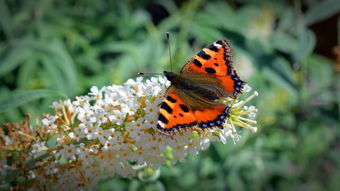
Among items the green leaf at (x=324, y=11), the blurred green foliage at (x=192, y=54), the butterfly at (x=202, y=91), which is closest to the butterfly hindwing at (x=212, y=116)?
the butterfly at (x=202, y=91)

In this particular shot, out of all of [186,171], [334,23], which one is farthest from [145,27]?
[334,23]

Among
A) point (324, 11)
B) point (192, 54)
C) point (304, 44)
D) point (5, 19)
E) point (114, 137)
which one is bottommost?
point (114, 137)

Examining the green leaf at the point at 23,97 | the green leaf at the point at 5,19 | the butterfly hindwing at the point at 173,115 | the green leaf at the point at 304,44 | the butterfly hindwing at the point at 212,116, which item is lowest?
the butterfly hindwing at the point at 212,116

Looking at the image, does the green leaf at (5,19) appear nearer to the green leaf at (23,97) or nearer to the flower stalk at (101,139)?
the green leaf at (23,97)

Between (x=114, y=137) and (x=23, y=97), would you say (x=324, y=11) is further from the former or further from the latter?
(x=23, y=97)

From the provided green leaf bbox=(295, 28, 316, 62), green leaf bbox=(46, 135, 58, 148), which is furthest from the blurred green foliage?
green leaf bbox=(46, 135, 58, 148)

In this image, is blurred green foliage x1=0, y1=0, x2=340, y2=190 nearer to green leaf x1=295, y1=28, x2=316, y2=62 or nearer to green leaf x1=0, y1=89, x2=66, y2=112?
green leaf x1=295, y1=28, x2=316, y2=62

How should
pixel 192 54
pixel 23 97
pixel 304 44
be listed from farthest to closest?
pixel 192 54 < pixel 304 44 < pixel 23 97

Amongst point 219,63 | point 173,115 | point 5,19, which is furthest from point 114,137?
point 5,19
